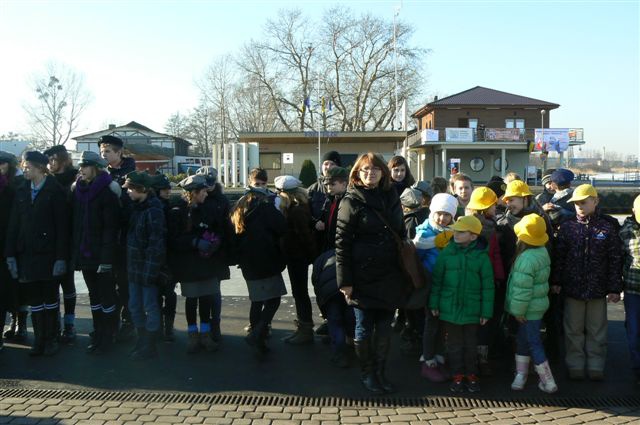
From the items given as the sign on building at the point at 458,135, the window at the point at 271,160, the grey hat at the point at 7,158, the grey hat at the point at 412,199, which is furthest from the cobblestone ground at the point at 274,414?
the sign on building at the point at 458,135

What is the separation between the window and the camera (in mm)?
46906

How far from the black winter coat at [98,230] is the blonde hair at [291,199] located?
1664mm

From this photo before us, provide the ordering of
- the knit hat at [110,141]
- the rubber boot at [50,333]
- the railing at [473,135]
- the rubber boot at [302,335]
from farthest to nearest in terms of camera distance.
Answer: the railing at [473,135], the knit hat at [110,141], the rubber boot at [302,335], the rubber boot at [50,333]

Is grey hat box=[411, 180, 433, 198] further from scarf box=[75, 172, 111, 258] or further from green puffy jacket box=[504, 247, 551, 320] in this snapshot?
scarf box=[75, 172, 111, 258]

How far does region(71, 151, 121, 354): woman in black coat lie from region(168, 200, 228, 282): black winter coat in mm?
595

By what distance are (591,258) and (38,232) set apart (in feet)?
16.9

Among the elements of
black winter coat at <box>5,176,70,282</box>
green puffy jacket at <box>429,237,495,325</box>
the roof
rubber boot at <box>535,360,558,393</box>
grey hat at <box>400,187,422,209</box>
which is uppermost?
the roof

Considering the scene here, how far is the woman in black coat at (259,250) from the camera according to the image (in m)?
5.58

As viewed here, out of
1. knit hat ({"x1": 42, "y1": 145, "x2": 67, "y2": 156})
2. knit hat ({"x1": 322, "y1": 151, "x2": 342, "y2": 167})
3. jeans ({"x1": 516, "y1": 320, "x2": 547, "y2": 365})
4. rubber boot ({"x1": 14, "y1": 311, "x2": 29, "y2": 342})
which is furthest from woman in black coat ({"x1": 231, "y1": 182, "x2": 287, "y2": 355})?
rubber boot ({"x1": 14, "y1": 311, "x2": 29, "y2": 342})

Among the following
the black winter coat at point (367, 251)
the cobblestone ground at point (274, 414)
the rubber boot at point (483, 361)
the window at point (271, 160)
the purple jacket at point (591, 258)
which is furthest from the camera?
the window at point (271, 160)

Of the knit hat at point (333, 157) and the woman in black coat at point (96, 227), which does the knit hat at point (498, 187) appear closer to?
the knit hat at point (333, 157)

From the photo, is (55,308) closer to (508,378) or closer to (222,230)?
(222,230)

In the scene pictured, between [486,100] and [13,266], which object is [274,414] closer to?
[13,266]

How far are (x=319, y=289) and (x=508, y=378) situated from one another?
1.86 meters
